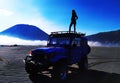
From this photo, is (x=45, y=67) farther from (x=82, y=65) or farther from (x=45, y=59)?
(x=82, y=65)

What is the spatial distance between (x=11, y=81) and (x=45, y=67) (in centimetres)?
171

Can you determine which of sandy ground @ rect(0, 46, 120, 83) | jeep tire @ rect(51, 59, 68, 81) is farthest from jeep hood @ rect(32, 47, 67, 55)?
sandy ground @ rect(0, 46, 120, 83)

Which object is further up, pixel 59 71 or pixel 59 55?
pixel 59 55

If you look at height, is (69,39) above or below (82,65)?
above

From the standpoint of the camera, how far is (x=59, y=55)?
1187 cm

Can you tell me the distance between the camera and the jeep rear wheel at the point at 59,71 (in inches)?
436

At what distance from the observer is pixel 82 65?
15.3 meters

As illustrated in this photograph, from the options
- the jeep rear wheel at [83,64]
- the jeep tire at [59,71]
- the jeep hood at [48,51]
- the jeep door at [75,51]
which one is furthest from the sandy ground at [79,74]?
the jeep hood at [48,51]

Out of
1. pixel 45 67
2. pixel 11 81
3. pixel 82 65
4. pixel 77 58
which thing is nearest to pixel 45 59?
pixel 45 67

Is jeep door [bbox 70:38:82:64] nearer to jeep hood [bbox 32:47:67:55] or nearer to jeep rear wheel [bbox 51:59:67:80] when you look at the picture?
jeep hood [bbox 32:47:67:55]

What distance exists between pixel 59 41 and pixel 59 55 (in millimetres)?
2007

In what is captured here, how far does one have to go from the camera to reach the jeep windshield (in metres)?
13.3

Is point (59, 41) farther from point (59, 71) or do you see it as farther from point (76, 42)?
point (59, 71)

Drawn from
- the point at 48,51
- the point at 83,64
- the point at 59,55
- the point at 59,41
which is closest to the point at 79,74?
the point at 83,64
